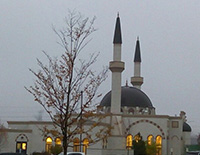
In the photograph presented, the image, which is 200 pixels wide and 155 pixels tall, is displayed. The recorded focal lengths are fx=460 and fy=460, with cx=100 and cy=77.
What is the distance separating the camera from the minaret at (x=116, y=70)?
51.4 m

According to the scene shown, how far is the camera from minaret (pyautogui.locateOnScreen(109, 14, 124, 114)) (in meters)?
51.4

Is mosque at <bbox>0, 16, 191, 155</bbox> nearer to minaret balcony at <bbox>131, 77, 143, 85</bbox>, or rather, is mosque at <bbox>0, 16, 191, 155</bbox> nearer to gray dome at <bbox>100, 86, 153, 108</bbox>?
gray dome at <bbox>100, 86, 153, 108</bbox>

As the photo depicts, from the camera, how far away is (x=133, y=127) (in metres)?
53.8

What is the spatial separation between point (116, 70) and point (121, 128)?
258 inches

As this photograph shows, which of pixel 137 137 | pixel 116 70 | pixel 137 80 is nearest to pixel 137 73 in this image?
pixel 137 80

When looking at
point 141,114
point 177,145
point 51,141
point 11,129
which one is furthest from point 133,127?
point 11,129

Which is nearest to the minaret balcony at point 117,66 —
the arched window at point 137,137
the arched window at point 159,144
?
the arched window at point 137,137

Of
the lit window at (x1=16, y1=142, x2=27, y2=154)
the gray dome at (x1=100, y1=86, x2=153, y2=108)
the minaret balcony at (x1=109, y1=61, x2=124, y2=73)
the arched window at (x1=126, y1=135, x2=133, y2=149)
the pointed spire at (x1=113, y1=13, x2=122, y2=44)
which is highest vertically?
the pointed spire at (x1=113, y1=13, x2=122, y2=44)

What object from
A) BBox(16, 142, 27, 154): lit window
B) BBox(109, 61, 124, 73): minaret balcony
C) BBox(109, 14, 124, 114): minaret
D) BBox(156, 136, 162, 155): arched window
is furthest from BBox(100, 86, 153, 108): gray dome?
BBox(16, 142, 27, 154): lit window

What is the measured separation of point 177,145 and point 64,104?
4254 cm

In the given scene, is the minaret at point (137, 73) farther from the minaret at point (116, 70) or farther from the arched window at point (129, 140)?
the arched window at point (129, 140)

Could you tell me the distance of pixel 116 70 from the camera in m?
52.0

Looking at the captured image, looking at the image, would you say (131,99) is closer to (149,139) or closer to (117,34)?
(149,139)

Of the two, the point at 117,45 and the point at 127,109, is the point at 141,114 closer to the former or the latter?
the point at 127,109
